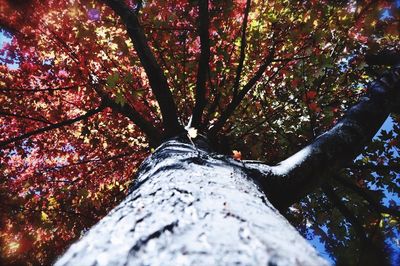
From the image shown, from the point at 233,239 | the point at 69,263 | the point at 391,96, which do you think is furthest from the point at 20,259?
the point at 391,96

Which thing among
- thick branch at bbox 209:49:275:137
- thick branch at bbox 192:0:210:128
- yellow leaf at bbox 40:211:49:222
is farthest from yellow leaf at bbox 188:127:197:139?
yellow leaf at bbox 40:211:49:222

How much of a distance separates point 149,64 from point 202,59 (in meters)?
0.58

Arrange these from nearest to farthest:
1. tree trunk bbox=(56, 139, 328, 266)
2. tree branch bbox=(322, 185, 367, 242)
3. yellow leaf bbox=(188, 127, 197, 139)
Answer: tree trunk bbox=(56, 139, 328, 266), tree branch bbox=(322, 185, 367, 242), yellow leaf bbox=(188, 127, 197, 139)

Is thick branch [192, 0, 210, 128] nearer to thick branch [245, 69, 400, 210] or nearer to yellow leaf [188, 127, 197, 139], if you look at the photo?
yellow leaf [188, 127, 197, 139]

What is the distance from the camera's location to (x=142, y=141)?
728 cm

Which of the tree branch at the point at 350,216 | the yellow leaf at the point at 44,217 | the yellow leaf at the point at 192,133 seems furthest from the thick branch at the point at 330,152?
the yellow leaf at the point at 44,217

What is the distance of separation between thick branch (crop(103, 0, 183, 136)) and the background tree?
12 millimetres

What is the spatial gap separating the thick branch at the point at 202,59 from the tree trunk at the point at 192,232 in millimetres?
1936

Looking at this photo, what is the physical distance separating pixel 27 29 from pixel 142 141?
332 cm

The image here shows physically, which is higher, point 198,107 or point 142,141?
point 142,141

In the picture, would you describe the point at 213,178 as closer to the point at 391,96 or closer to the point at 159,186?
the point at 159,186

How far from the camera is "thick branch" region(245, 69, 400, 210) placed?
7.15 ft

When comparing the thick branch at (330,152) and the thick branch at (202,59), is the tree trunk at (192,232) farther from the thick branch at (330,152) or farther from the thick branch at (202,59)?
the thick branch at (202,59)

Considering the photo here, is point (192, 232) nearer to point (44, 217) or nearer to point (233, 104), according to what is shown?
point (233, 104)
